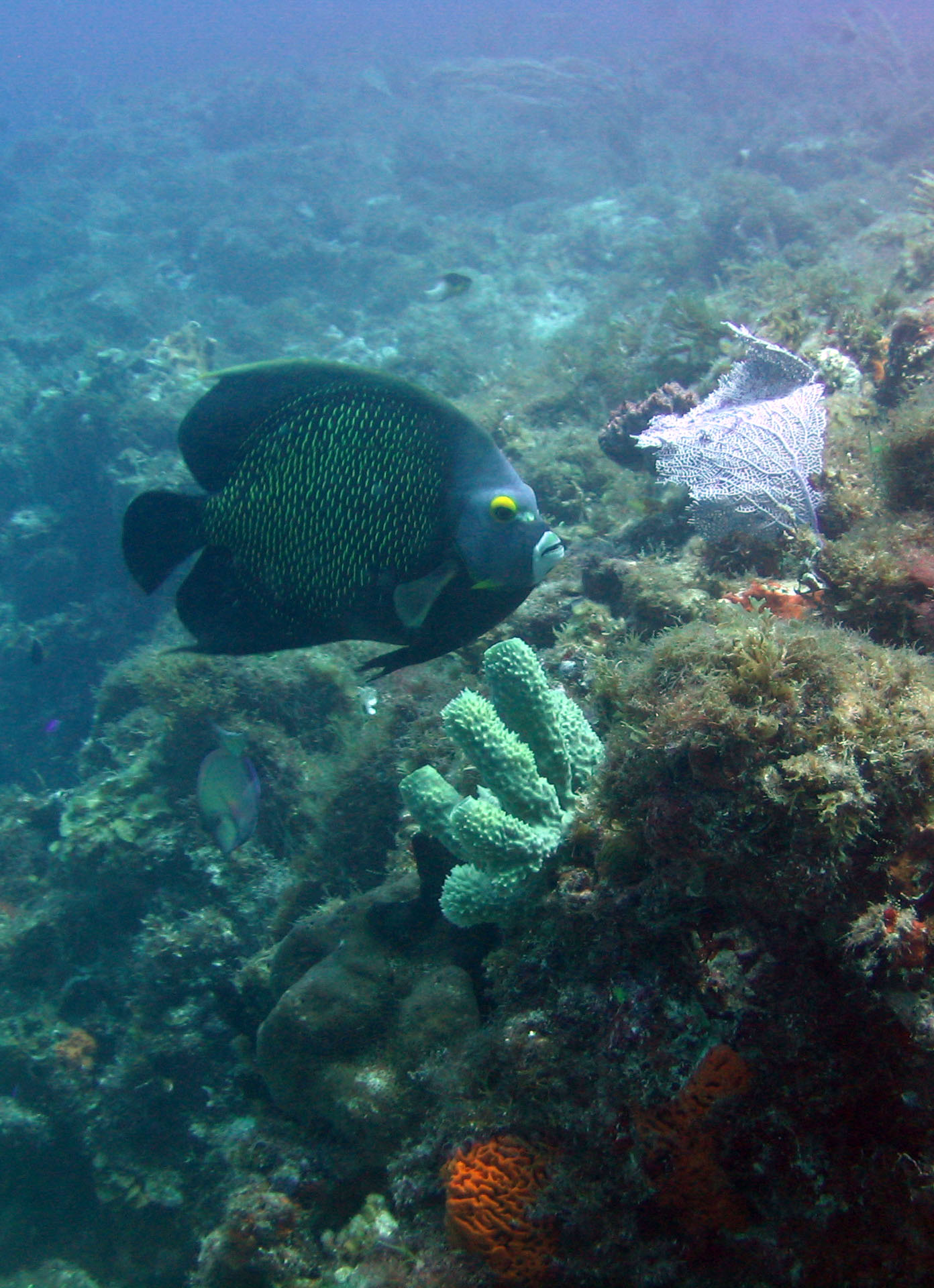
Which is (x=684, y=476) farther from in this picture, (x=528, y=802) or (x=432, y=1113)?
(x=432, y=1113)

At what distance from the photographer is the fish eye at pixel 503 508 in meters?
1.71

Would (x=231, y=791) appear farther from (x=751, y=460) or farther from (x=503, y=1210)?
(x=751, y=460)

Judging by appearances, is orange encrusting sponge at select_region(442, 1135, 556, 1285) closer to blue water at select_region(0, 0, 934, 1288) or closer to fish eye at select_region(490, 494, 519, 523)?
blue water at select_region(0, 0, 934, 1288)

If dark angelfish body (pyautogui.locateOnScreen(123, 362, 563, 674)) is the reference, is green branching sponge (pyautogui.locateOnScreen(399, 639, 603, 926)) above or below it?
below

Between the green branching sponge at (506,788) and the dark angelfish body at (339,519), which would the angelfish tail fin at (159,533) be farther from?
the green branching sponge at (506,788)

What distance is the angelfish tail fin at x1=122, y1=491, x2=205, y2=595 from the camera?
1.78 metres

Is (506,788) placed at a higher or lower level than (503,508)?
lower

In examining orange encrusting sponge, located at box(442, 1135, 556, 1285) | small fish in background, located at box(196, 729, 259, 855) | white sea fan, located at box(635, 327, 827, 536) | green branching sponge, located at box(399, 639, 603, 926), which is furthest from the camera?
small fish in background, located at box(196, 729, 259, 855)

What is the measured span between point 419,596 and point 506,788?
0.97 meters

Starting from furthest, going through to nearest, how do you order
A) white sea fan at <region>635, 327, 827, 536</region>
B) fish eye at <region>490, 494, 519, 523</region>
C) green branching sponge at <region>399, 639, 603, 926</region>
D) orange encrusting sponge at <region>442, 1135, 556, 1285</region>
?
white sea fan at <region>635, 327, 827, 536</region>
green branching sponge at <region>399, 639, 603, 926</region>
orange encrusting sponge at <region>442, 1135, 556, 1285</region>
fish eye at <region>490, 494, 519, 523</region>

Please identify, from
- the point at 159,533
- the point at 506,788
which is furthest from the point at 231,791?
the point at 159,533

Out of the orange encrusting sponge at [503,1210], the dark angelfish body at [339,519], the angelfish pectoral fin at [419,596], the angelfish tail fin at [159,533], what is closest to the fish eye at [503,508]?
the dark angelfish body at [339,519]

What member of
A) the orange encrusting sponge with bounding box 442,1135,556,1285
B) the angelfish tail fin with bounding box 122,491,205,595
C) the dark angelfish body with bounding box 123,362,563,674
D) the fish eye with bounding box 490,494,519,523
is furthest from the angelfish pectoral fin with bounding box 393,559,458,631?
the orange encrusting sponge with bounding box 442,1135,556,1285

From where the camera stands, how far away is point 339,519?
177cm
